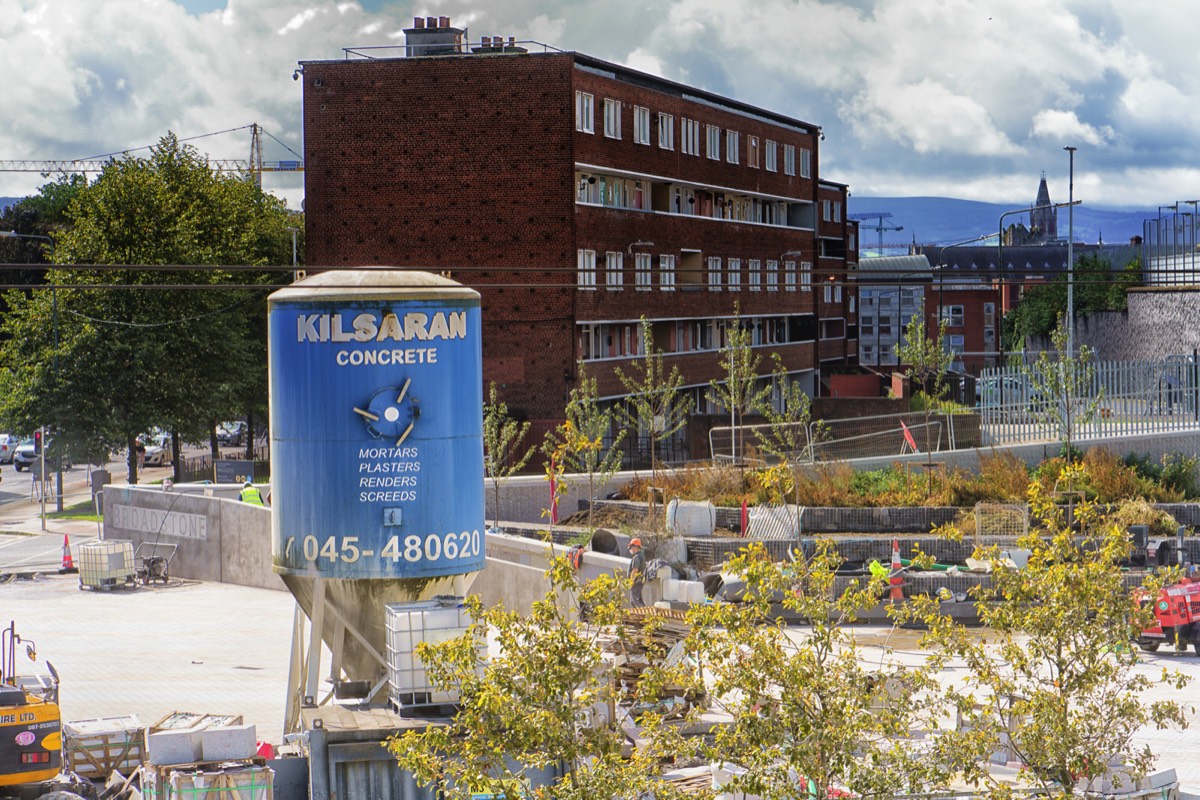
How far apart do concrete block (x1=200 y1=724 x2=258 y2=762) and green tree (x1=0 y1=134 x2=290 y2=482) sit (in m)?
38.4

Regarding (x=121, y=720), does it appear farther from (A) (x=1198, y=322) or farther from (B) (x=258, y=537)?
(A) (x=1198, y=322)

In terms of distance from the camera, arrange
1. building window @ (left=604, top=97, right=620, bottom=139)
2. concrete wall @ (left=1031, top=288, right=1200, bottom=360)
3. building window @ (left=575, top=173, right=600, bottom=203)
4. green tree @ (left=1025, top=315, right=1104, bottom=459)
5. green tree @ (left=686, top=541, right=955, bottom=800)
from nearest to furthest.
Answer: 1. green tree @ (left=686, top=541, right=955, bottom=800)
2. green tree @ (left=1025, top=315, right=1104, bottom=459)
3. building window @ (left=575, top=173, right=600, bottom=203)
4. building window @ (left=604, top=97, right=620, bottom=139)
5. concrete wall @ (left=1031, top=288, right=1200, bottom=360)

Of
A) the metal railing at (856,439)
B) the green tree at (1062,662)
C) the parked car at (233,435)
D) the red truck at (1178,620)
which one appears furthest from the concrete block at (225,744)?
the parked car at (233,435)

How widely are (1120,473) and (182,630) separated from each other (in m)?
21.9

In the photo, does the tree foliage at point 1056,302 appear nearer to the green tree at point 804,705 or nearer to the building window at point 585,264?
the building window at point 585,264

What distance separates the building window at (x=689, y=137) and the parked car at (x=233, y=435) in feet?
125

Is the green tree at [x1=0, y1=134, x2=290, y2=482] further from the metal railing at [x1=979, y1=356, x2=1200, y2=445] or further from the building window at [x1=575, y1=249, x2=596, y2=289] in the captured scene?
the metal railing at [x1=979, y1=356, x2=1200, y2=445]

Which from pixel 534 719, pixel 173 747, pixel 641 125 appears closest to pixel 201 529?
pixel 173 747

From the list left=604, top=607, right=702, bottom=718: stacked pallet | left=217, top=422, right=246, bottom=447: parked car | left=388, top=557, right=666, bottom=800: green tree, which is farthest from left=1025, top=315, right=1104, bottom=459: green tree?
left=217, top=422, right=246, bottom=447: parked car

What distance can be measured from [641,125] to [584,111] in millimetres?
5783

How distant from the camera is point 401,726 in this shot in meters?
16.5

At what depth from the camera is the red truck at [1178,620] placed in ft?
85.7

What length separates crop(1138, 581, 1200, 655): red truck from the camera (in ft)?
85.7

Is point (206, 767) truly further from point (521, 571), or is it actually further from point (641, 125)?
point (641, 125)
